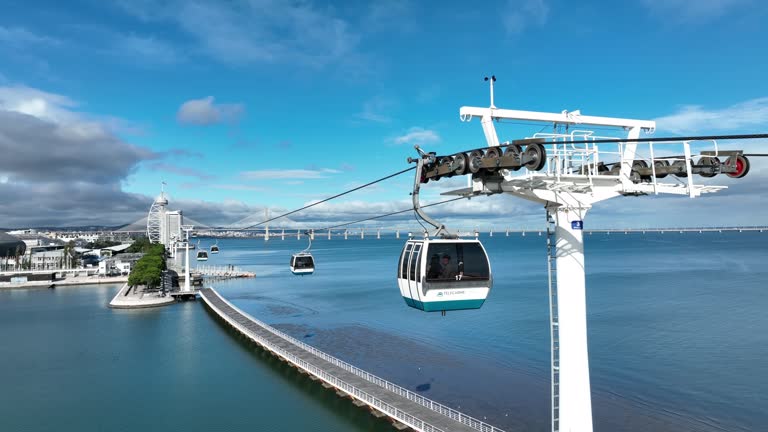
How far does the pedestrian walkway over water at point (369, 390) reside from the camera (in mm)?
21906

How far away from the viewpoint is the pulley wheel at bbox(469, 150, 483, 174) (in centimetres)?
949

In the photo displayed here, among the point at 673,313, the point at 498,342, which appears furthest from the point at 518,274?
the point at 498,342

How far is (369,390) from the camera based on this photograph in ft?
86.7

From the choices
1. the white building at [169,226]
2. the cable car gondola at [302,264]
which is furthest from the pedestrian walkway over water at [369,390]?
the white building at [169,226]

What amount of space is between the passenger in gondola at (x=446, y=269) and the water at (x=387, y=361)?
15634 mm

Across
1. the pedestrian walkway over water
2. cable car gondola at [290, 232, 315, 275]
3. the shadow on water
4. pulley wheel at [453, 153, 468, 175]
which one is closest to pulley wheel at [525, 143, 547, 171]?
pulley wheel at [453, 153, 468, 175]

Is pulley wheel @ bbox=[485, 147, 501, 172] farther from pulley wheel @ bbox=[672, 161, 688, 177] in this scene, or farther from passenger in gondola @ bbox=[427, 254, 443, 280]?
pulley wheel @ bbox=[672, 161, 688, 177]

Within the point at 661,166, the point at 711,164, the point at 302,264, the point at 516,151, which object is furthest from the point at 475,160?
the point at 302,264

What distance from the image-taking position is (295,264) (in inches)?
1336

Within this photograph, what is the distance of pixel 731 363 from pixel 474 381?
20131 millimetres

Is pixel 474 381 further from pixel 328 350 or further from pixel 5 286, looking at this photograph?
pixel 5 286

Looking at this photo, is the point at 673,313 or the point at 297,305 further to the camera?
the point at 297,305

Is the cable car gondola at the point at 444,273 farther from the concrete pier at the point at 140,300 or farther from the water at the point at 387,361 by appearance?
the concrete pier at the point at 140,300

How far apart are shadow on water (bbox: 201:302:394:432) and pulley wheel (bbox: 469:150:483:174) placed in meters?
17.8
